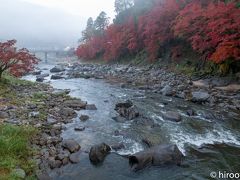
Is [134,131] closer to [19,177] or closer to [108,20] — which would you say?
[19,177]

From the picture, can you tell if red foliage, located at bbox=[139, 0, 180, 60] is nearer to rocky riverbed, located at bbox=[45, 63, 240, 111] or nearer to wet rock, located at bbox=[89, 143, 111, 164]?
rocky riverbed, located at bbox=[45, 63, 240, 111]

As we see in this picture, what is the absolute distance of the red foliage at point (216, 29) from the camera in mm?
19094

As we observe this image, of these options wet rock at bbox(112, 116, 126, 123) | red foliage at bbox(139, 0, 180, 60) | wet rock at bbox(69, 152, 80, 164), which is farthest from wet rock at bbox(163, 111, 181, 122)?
red foliage at bbox(139, 0, 180, 60)

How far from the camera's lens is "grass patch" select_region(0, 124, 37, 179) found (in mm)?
7559

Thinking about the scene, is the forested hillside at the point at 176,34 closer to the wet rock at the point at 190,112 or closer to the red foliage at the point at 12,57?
the wet rock at the point at 190,112

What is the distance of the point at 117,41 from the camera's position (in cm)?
4588

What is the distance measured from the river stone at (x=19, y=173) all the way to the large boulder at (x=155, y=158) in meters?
3.44

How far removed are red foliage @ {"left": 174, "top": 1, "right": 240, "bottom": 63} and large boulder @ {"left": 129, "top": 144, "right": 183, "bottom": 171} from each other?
13.3 metres

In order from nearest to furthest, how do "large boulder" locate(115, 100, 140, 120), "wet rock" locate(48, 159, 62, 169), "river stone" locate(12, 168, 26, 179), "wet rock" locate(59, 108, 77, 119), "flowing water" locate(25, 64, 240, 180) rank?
"river stone" locate(12, 168, 26, 179) → "flowing water" locate(25, 64, 240, 180) → "wet rock" locate(48, 159, 62, 169) → "wet rock" locate(59, 108, 77, 119) → "large boulder" locate(115, 100, 140, 120)

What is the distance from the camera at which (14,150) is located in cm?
838

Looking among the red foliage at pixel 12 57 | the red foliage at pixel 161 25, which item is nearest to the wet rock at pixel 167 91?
the red foliage at pixel 12 57

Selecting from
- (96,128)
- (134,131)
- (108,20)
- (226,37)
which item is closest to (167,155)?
(134,131)

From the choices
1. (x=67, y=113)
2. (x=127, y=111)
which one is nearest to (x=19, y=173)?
(x=67, y=113)

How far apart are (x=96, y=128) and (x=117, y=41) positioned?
117 feet
